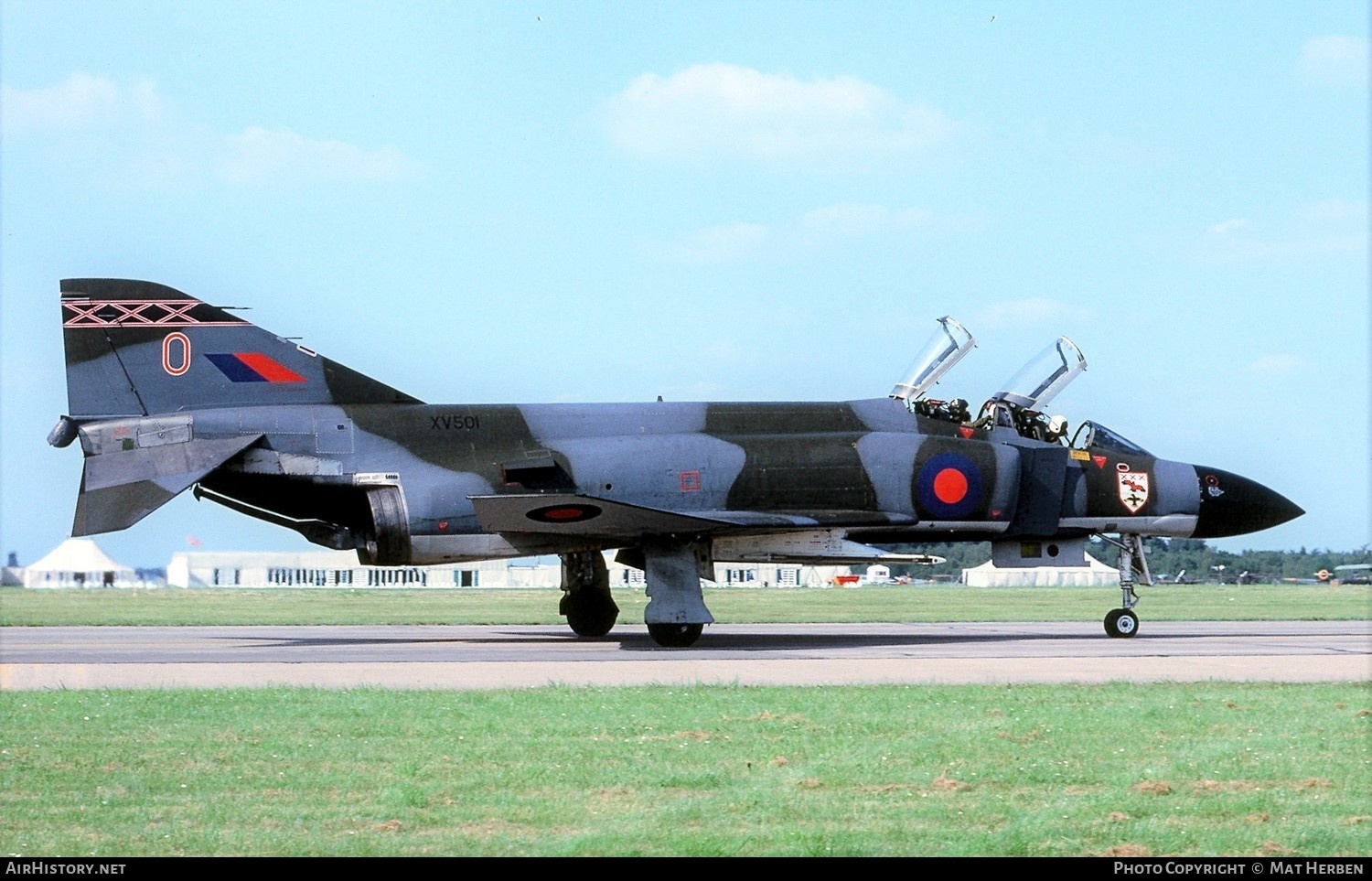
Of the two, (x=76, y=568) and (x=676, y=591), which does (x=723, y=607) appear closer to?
(x=676, y=591)

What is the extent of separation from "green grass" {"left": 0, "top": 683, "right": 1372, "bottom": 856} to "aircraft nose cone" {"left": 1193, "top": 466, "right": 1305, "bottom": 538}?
9.78 m

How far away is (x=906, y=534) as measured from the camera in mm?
21062

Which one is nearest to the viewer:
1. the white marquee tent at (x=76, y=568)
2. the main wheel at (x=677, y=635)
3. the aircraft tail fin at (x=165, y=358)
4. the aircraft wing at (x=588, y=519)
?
the aircraft wing at (x=588, y=519)

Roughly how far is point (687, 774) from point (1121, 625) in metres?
13.6

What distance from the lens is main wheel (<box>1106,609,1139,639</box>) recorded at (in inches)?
807

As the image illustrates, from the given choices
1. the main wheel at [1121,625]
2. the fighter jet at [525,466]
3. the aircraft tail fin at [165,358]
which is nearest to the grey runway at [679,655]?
the main wheel at [1121,625]

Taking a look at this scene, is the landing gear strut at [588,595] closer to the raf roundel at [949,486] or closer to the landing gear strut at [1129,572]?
the raf roundel at [949,486]

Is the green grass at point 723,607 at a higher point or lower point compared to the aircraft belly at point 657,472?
lower

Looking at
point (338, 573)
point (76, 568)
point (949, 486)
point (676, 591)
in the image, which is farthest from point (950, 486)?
point (76, 568)

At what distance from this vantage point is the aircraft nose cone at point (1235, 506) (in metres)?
21.9

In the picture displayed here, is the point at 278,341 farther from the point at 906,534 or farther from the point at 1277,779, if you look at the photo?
the point at 1277,779

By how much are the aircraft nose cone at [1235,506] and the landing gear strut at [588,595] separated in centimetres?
905

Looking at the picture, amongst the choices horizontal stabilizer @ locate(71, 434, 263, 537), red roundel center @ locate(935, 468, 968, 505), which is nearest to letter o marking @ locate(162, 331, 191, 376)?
horizontal stabilizer @ locate(71, 434, 263, 537)
